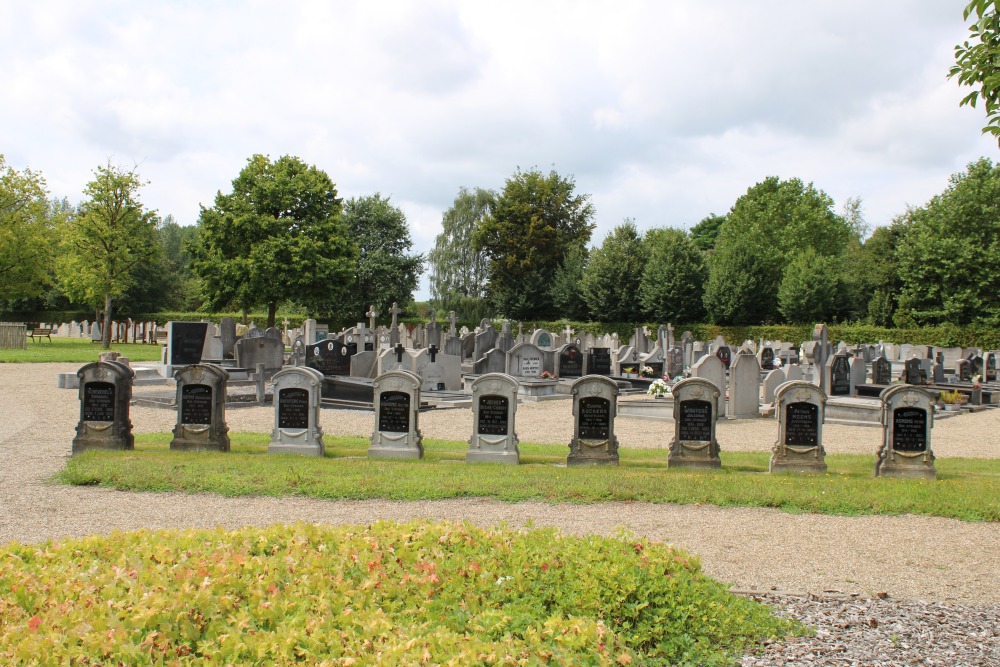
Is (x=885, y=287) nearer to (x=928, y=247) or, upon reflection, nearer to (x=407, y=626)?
(x=928, y=247)

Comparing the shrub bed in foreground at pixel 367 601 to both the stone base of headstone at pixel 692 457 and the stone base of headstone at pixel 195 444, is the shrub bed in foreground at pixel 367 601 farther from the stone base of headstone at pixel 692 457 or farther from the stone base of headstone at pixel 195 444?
the stone base of headstone at pixel 195 444

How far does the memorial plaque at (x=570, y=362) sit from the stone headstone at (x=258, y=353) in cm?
901

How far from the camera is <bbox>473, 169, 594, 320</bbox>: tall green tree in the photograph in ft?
199

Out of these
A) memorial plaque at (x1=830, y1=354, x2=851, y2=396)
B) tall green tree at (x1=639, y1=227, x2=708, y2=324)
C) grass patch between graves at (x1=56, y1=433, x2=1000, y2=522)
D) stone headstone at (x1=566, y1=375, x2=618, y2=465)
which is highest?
tall green tree at (x1=639, y1=227, x2=708, y2=324)

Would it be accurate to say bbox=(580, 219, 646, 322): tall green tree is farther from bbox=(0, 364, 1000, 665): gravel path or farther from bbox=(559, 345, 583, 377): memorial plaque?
bbox=(0, 364, 1000, 665): gravel path

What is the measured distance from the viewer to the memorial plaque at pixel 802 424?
37.9 feet

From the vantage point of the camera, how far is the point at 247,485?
9688 mm

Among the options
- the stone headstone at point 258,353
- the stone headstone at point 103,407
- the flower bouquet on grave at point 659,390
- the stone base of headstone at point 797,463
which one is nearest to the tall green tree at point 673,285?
the flower bouquet on grave at point 659,390

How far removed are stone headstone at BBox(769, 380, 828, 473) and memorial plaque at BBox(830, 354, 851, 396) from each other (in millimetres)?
11508

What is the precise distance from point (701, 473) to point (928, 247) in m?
41.1

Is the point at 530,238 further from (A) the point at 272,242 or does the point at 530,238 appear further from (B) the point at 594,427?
(B) the point at 594,427

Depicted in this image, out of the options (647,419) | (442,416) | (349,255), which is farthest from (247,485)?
(349,255)

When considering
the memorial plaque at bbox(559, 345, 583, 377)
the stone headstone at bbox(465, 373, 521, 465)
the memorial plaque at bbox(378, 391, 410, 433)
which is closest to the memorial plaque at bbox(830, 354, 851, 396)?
the memorial plaque at bbox(559, 345, 583, 377)

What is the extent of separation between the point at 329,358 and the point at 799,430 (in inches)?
632
